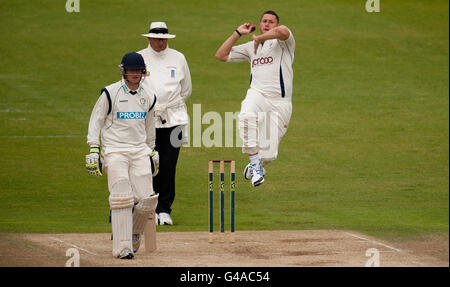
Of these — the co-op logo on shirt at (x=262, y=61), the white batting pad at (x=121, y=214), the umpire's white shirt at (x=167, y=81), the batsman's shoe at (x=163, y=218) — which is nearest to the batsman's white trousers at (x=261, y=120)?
the co-op logo on shirt at (x=262, y=61)

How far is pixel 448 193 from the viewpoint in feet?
48.3

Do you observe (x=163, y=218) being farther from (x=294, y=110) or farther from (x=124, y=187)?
(x=294, y=110)

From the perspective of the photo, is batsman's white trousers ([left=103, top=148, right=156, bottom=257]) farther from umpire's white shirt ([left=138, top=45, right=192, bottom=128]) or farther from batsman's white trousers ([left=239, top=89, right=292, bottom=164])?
umpire's white shirt ([left=138, top=45, right=192, bottom=128])

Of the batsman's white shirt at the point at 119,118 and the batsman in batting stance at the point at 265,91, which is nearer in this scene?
the batsman's white shirt at the point at 119,118

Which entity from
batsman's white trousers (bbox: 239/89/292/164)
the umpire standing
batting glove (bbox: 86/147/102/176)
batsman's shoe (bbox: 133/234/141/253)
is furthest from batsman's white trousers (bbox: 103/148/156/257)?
the umpire standing

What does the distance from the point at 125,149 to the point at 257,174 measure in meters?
2.09

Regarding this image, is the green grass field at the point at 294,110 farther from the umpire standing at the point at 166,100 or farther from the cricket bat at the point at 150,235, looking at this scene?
the cricket bat at the point at 150,235

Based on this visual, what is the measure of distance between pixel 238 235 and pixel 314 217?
2.03m

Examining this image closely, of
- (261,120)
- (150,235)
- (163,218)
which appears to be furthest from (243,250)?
(163,218)

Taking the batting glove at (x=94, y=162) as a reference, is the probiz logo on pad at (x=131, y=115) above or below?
above

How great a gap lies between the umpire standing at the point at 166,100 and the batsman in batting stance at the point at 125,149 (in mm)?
1882

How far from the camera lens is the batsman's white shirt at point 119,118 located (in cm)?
957

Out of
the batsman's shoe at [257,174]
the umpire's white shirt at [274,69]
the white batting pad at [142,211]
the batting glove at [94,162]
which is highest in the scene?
the umpire's white shirt at [274,69]

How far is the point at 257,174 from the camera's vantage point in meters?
11.2
